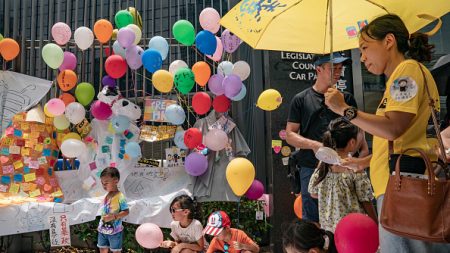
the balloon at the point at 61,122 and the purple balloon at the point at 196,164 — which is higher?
the balloon at the point at 61,122

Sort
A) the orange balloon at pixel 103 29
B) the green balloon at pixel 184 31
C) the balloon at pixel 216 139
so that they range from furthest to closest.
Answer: the orange balloon at pixel 103 29, the green balloon at pixel 184 31, the balloon at pixel 216 139

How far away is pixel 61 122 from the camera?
17.6ft

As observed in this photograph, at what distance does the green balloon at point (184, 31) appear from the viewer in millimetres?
5086

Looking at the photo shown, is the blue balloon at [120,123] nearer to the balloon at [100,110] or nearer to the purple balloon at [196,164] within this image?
the balloon at [100,110]

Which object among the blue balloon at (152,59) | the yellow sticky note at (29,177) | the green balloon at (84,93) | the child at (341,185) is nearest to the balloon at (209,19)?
the blue balloon at (152,59)

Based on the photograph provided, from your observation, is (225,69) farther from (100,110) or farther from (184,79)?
(100,110)

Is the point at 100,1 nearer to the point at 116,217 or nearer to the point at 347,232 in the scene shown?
the point at 116,217

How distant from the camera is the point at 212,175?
5207mm

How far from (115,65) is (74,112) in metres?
0.82

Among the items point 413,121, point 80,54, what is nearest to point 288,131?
point 413,121

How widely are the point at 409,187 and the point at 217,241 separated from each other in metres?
2.73

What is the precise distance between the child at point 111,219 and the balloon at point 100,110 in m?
0.97

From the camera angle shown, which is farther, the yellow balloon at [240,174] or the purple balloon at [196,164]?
the purple balloon at [196,164]

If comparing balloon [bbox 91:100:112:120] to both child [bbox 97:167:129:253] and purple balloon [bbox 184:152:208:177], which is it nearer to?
child [bbox 97:167:129:253]
